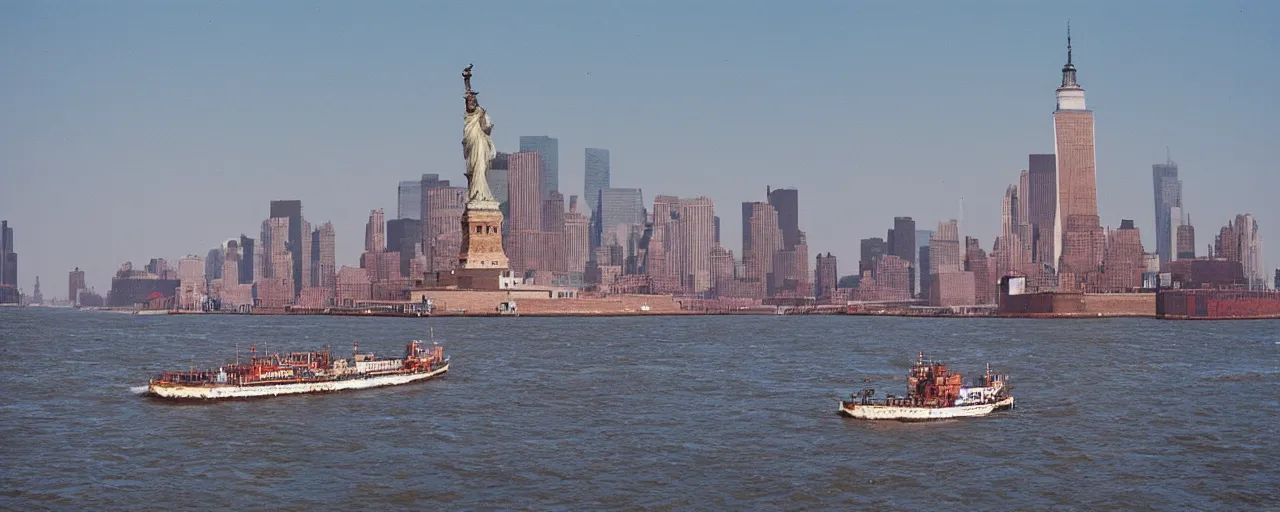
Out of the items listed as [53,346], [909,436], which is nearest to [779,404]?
[909,436]

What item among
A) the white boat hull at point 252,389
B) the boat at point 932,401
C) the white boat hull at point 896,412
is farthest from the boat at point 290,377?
the white boat hull at point 896,412

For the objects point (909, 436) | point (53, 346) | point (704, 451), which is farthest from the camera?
point (53, 346)

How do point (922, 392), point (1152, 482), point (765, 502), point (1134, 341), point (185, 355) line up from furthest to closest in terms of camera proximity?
point (1134, 341) → point (185, 355) → point (922, 392) → point (1152, 482) → point (765, 502)

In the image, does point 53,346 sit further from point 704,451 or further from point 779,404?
point 704,451

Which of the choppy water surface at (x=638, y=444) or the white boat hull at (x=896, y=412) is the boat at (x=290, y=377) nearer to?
the choppy water surface at (x=638, y=444)

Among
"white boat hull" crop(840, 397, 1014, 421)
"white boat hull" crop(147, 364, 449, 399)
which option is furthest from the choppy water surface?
"white boat hull" crop(147, 364, 449, 399)

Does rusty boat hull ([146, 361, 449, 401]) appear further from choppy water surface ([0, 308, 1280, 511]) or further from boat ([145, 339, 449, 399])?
choppy water surface ([0, 308, 1280, 511])
